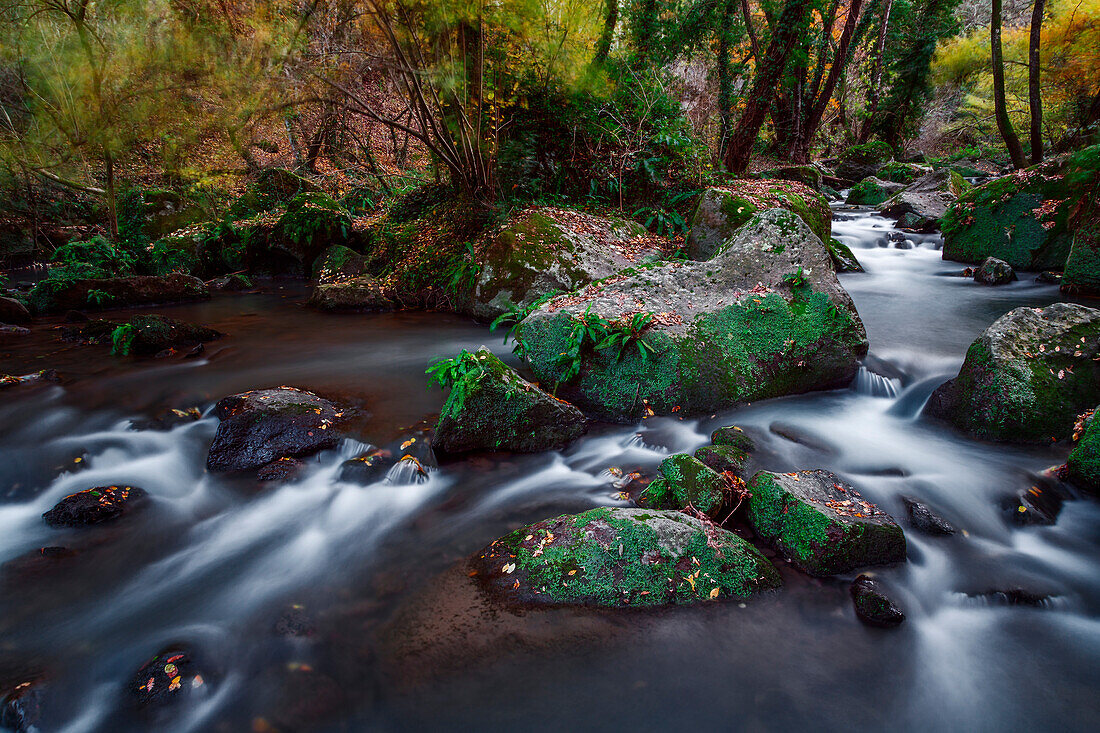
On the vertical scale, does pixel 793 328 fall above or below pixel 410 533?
above

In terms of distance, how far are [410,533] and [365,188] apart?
14.1 metres

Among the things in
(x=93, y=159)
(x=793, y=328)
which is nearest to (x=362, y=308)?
(x=793, y=328)

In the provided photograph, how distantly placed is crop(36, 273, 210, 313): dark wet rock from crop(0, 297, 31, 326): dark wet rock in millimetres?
470

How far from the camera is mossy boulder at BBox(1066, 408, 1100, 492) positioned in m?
3.44

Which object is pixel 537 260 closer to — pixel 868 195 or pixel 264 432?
pixel 264 432

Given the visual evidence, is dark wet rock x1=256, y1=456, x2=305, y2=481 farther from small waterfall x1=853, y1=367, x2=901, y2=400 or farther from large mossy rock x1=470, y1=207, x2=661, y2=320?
small waterfall x1=853, y1=367, x2=901, y2=400

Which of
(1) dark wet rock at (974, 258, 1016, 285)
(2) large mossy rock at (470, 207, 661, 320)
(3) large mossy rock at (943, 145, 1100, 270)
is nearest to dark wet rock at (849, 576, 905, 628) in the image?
(2) large mossy rock at (470, 207, 661, 320)

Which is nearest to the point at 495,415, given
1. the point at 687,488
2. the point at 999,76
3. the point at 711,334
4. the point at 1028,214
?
the point at 687,488

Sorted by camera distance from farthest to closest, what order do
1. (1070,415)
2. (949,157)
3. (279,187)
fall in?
(949,157) < (279,187) < (1070,415)

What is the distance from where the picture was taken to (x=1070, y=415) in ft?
13.2

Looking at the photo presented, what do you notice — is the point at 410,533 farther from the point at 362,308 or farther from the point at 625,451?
the point at 362,308

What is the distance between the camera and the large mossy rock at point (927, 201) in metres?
12.4

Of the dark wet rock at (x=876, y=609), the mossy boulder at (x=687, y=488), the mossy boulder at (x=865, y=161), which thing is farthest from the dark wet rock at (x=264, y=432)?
the mossy boulder at (x=865, y=161)

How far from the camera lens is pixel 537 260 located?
7.74 metres
